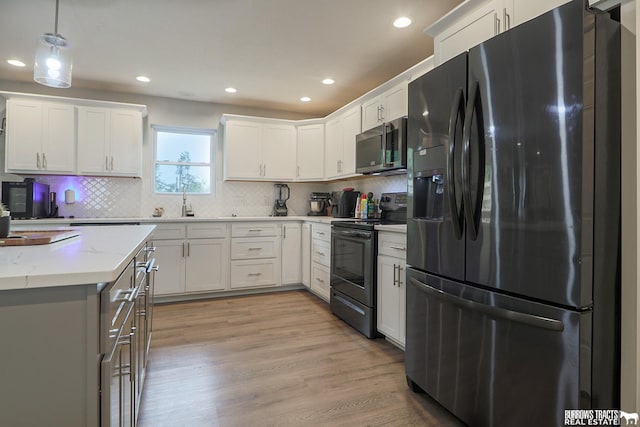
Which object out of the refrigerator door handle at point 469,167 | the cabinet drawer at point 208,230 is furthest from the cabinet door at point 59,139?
the refrigerator door handle at point 469,167

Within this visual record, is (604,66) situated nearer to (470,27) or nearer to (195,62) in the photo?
(470,27)

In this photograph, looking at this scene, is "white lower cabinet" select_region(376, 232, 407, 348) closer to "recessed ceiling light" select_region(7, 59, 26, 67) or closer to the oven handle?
the oven handle

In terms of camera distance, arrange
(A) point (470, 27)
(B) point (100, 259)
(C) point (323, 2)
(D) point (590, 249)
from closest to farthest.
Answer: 1. (B) point (100, 259)
2. (D) point (590, 249)
3. (A) point (470, 27)
4. (C) point (323, 2)

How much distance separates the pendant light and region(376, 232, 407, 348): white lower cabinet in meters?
2.44

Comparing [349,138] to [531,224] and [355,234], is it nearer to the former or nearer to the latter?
[355,234]

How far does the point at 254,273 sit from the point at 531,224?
3.43 meters

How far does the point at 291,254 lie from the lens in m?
4.42

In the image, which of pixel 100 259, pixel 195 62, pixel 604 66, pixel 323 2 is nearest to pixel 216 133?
pixel 195 62

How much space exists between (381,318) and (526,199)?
1.70 meters

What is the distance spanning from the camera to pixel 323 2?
2355mm

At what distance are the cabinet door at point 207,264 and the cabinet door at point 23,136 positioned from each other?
74.7 inches

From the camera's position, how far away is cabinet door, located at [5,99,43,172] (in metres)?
3.65

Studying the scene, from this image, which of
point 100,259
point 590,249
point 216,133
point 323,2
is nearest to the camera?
point 100,259

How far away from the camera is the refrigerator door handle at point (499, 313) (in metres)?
1.23
